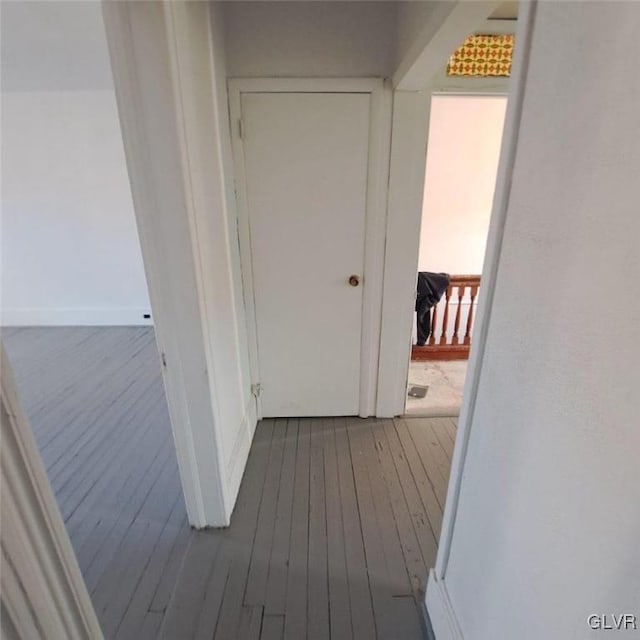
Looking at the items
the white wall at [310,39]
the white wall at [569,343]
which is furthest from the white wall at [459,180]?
the white wall at [569,343]

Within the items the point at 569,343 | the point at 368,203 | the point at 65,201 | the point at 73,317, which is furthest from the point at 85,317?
the point at 569,343

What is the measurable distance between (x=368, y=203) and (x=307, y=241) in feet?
1.36

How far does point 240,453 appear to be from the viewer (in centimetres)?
197

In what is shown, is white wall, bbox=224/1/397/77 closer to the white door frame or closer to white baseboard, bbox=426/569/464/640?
the white door frame

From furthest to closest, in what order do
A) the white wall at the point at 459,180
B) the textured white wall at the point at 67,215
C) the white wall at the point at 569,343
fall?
the white wall at the point at 459,180, the textured white wall at the point at 67,215, the white wall at the point at 569,343

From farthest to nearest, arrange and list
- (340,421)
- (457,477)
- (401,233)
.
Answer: (340,421)
(401,233)
(457,477)

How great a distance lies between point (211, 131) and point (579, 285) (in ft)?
5.02

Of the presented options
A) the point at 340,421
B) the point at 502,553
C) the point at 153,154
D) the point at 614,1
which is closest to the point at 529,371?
the point at 502,553

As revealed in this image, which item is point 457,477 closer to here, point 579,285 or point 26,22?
point 579,285

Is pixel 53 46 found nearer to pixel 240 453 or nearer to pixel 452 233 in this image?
pixel 240 453

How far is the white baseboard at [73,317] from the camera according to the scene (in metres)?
4.20

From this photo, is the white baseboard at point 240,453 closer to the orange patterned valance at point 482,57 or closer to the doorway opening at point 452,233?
the doorway opening at point 452,233

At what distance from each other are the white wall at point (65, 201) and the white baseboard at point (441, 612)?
3993 mm

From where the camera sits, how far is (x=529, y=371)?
29.2 inches
